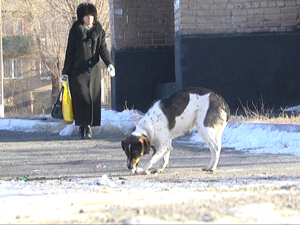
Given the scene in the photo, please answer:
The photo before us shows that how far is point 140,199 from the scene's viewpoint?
18.4 feet

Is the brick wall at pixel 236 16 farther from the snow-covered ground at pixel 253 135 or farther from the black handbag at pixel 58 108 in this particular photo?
the black handbag at pixel 58 108

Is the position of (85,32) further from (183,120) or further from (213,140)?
(213,140)

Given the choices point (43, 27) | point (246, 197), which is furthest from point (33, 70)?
point (246, 197)

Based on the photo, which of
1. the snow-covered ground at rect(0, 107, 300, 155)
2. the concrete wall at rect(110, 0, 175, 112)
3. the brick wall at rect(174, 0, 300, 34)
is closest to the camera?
the snow-covered ground at rect(0, 107, 300, 155)

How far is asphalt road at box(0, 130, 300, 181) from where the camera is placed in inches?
314

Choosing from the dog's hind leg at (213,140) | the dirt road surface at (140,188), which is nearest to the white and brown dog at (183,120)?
the dog's hind leg at (213,140)

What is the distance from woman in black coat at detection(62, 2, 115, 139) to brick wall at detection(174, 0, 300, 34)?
11.3ft

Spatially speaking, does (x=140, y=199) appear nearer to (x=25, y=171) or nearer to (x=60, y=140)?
(x=25, y=171)

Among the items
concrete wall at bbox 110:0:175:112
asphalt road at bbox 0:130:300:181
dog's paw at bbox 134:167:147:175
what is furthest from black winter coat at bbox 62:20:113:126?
concrete wall at bbox 110:0:175:112

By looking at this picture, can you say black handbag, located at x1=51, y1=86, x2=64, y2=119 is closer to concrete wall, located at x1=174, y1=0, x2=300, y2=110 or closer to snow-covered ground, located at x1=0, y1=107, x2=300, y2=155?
snow-covered ground, located at x1=0, y1=107, x2=300, y2=155

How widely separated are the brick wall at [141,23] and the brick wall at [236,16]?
313 cm

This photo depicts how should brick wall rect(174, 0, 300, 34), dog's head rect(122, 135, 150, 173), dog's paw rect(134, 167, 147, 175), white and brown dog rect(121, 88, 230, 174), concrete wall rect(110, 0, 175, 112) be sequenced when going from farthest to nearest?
1. concrete wall rect(110, 0, 175, 112)
2. brick wall rect(174, 0, 300, 34)
3. white and brown dog rect(121, 88, 230, 174)
4. dog's paw rect(134, 167, 147, 175)
5. dog's head rect(122, 135, 150, 173)

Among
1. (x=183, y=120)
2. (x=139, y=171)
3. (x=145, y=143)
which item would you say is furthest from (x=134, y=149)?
(x=183, y=120)

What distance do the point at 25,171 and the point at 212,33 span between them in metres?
7.82
